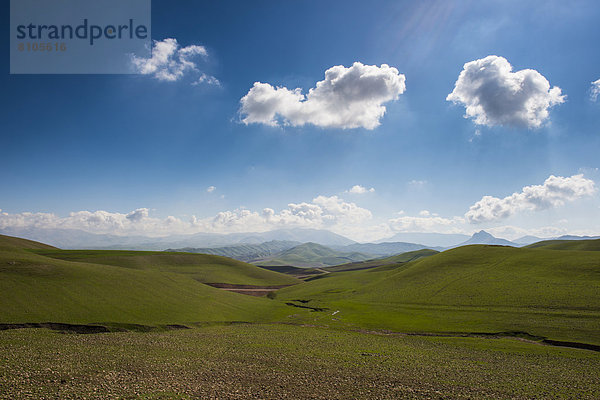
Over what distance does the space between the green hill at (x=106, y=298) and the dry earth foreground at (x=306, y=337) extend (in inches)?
12.1

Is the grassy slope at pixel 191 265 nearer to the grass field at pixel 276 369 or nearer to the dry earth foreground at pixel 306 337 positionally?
the dry earth foreground at pixel 306 337

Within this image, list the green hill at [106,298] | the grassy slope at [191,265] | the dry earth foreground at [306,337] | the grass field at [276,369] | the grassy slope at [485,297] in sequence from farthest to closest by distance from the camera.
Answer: the grassy slope at [191,265] → the grassy slope at [485,297] → the green hill at [106,298] → the dry earth foreground at [306,337] → the grass field at [276,369]

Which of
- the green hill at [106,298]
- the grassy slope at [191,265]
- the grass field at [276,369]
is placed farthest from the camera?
the grassy slope at [191,265]

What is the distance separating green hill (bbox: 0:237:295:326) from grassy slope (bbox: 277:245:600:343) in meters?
22.0

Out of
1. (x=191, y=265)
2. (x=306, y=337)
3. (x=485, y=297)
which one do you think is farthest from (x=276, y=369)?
(x=191, y=265)

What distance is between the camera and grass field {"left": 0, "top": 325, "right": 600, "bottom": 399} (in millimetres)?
20938

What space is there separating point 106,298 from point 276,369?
143ft

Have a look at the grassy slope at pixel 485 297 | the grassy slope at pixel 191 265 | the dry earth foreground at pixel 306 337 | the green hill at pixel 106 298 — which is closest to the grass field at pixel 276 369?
the dry earth foreground at pixel 306 337

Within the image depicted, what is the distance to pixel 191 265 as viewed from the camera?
134875mm

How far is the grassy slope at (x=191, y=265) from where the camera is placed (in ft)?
392

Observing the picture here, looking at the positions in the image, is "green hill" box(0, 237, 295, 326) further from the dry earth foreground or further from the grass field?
the grass field

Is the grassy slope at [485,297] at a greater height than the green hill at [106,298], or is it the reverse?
the green hill at [106,298]

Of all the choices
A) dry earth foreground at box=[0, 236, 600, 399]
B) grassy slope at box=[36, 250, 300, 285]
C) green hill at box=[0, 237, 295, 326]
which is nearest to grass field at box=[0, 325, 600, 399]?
dry earth foreground at box=[0, 236, 600, 399]

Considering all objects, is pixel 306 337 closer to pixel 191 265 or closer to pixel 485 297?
pixel 485 297
